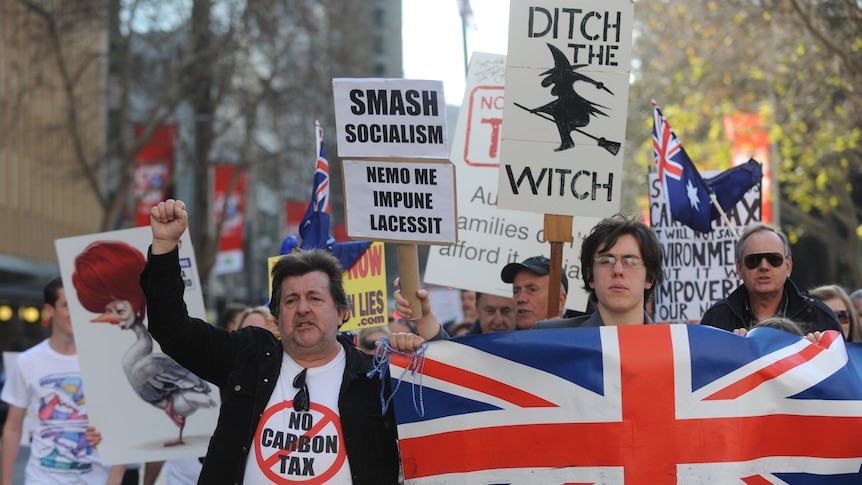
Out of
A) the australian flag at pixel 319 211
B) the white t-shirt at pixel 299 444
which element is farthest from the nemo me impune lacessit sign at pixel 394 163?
the australian flag at pixel 319 211

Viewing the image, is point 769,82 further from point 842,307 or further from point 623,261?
point 623,261

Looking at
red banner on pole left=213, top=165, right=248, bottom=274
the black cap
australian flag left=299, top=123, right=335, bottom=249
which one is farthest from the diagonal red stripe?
red banner on pole left=213, top=165, right=248, bottom=274

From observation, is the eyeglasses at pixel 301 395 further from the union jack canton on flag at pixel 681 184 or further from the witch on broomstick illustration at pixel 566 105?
the union jack canton on flag at pixel 681 184

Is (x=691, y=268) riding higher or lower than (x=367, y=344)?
higher

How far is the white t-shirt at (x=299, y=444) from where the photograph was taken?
4.24 meters

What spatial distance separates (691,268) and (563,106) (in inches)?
110

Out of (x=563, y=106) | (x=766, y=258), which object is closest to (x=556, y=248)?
(x=563, y=106)

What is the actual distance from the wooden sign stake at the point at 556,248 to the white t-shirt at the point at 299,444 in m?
1.35

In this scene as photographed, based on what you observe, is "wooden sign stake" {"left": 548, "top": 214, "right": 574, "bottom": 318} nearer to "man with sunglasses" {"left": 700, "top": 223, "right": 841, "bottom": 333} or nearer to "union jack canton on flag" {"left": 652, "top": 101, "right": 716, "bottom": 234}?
"man with sunglasses" {"left": 700, "top": 223, "right": 841, "bottom": 333}

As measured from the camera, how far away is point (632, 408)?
4.34 m

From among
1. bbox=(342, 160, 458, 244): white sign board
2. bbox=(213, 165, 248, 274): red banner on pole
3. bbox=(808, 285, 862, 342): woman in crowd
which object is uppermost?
bbox=(213, 165, 248, 274): red banner on pole

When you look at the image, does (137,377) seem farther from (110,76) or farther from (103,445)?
(110,76)

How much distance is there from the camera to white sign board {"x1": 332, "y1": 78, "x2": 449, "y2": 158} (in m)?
4.91

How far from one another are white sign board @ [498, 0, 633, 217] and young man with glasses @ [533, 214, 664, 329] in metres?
0.86
